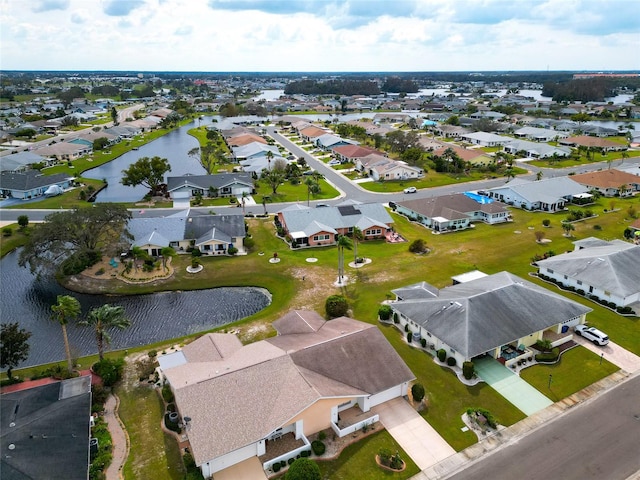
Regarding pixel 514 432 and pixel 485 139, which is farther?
pixel 485 139

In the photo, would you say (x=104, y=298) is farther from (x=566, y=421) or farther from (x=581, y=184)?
(x=581, y=184)

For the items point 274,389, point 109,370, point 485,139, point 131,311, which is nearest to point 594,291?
point 274,389

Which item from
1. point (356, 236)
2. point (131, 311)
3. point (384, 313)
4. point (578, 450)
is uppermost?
point (356, 236)

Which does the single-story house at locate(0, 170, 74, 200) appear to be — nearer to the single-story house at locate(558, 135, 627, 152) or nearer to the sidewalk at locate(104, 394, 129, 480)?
the sidewalk at locate(104, 394, 129, 480)

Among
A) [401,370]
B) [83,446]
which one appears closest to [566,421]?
[401,370]

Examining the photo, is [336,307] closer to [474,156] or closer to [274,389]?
[274,389]

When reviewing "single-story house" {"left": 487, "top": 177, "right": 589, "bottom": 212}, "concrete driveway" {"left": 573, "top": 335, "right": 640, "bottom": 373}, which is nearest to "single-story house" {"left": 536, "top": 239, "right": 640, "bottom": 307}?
"concrete driveway" {"left": 573, "top": 335, "right": 640, "bottom": 373}

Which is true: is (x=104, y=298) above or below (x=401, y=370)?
below
